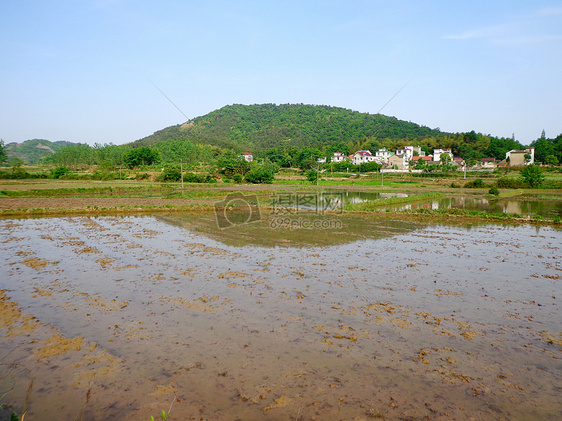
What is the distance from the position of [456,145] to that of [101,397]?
4968 inches

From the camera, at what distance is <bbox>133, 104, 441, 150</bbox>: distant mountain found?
147 meters

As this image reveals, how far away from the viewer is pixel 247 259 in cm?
1354

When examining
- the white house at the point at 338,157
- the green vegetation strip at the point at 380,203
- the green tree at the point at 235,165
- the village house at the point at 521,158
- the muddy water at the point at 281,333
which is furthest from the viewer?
the white house at the point at 338,157

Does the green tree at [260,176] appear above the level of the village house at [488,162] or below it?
below

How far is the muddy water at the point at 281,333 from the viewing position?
517 centimetres

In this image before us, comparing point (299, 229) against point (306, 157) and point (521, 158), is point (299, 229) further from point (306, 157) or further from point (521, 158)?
point (521, 158)

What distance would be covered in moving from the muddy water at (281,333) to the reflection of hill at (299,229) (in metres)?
2.27

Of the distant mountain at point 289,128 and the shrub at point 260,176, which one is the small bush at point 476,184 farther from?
the distant mountain at point 289,128

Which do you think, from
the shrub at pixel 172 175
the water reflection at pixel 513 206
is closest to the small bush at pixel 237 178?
the shrub at pixel 172 175

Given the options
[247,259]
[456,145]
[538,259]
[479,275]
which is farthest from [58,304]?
[456,145]

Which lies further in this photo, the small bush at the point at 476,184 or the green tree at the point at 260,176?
the green tree at the point at 260,176

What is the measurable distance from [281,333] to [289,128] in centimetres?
16581

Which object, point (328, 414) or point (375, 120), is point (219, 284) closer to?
point (328, 414)

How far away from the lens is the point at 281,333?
24.0 ft
